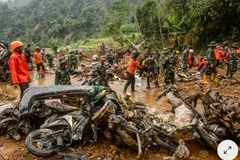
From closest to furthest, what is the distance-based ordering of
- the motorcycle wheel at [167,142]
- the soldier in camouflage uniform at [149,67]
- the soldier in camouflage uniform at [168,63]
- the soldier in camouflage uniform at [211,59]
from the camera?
the motorcycle wheel at [167,142] < the soldier in camouflage uniform at [168,63] < the soldier in camouflage uniform at [211,59] < the soldier in camouflage uniform at [149,67]

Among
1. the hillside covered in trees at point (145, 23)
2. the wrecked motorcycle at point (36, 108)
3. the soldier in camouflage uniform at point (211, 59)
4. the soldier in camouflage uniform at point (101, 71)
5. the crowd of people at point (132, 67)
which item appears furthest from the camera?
the hillside covered in trees at point (145, 23)

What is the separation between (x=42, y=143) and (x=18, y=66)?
2400mm

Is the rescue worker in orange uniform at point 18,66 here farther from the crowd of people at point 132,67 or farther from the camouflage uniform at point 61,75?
the camouflage uniform at point 61,75

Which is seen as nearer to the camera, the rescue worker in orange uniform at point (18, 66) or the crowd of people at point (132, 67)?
the rescue worker in orange uniform at point (18, 66)

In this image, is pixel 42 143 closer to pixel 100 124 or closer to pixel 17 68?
pixel 100 124

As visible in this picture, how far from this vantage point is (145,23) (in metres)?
26.6

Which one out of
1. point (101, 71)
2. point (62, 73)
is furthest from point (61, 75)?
point (101, 71)

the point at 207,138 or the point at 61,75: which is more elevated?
the point at 61,75

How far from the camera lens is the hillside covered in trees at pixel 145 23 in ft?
62.2

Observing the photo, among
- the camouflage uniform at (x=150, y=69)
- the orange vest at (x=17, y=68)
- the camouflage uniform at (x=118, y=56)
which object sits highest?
the orange vest at (x=17, y=68)

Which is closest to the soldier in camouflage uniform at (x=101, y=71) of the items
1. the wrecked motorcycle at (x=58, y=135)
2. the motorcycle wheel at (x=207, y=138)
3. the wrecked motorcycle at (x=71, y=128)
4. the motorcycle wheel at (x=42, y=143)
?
the wrecked motorcycle at (x=71, y=128)

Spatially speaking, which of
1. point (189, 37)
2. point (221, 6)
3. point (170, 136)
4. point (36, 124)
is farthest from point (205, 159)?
point (189, 37)

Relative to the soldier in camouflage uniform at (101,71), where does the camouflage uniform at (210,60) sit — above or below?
below

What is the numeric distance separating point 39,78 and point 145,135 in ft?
35.4
